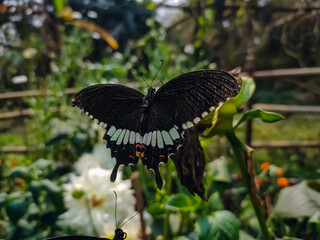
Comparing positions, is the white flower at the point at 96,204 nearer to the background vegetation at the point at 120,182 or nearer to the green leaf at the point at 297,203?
the background vegetation at the point at 120,182

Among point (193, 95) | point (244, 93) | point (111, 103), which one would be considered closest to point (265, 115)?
point (244, 93)

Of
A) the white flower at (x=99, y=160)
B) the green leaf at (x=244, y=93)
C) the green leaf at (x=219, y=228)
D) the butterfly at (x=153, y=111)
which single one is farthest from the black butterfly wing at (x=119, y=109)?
the white flower at (x=99, y=160)

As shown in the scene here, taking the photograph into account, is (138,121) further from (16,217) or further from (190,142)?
(16,217)

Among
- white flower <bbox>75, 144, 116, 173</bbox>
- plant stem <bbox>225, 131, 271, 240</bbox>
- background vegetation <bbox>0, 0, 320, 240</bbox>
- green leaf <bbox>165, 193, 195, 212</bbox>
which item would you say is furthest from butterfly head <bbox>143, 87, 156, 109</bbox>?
white flower <bbox>75, 144, 116, 173</bbox>

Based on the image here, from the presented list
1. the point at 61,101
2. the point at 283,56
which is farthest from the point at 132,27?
the point at 61,101

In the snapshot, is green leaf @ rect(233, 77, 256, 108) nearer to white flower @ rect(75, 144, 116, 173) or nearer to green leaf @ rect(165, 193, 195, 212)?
green leaf @ rect(165, 193, 195, 212)

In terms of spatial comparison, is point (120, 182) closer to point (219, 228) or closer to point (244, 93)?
point (219, 228)
